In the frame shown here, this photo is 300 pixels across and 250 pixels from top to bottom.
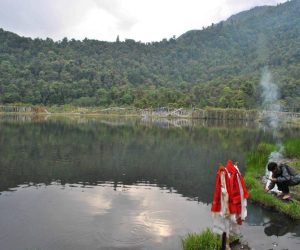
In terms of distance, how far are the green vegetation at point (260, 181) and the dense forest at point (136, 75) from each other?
84642 millimetres

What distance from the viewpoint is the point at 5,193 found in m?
16.1

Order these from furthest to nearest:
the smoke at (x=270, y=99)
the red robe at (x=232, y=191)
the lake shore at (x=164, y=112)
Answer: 1. the lake shore at (x=164, y=112)
2. the smoke at (x=270, y=99)
3. the red robe at (x=232, y=191)

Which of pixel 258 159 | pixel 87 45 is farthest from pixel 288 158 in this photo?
pixel 87 45

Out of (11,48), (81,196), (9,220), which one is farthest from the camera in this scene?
(11,48)

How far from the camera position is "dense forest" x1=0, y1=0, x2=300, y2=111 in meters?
117

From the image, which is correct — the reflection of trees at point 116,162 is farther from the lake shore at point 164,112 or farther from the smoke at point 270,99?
the lake shore at point 164,112

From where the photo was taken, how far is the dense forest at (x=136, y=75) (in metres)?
117

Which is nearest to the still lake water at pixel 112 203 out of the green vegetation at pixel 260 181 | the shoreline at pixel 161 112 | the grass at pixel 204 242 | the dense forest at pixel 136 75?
the green vegetation at pixel 260 181

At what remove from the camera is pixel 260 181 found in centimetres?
1661

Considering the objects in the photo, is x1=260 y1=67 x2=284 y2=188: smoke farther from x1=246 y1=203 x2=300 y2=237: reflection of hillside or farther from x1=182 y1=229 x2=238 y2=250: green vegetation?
x1=182 y1=229 x2=238 y2=250: green vegetation

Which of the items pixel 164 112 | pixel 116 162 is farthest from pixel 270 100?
pixel 116 162

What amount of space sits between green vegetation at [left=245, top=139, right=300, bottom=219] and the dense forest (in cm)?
8464

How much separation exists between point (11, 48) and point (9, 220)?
167491 millimetres

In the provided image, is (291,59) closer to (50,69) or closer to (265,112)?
(265,112)
